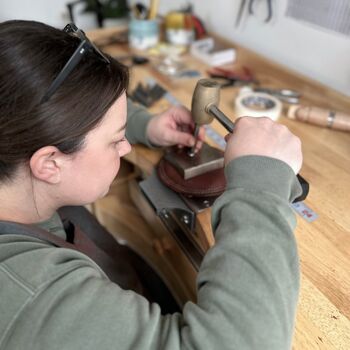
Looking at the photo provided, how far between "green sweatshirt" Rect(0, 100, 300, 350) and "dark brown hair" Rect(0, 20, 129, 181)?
0.45 ft

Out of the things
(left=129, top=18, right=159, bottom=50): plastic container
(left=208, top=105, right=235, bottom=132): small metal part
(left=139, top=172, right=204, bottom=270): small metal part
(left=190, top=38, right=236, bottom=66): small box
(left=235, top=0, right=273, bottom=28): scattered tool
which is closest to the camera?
(left=208, top=105, right=235, bottom=132): small metal part

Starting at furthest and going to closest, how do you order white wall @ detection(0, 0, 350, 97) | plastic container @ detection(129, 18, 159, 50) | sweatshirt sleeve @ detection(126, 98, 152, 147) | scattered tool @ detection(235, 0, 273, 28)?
plastic container @ detection(129, 18, 159, 50) → scattered tool @ detection(235, 0, 273, 28) → white wall @ detection(0, 0, 350, 97) → sweatshirt sleeve @ detection(126, 98, 152, 147)

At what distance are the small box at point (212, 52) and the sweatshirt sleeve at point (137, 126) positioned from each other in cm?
48

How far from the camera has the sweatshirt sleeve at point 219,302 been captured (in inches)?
16.3

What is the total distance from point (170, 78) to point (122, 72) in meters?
0.61

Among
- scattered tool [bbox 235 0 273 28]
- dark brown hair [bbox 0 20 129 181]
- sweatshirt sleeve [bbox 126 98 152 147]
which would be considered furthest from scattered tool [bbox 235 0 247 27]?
dark brown hair [bbox 0 20 129 181]

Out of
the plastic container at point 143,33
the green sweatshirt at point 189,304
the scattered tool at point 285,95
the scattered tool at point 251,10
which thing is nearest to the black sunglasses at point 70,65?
the green sweatshirt at point 189,304

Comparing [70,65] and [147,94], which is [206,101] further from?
[147,94]

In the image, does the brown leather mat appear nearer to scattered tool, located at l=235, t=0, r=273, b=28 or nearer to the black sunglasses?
the black sunglasses

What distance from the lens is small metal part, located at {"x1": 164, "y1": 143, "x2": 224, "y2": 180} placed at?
0.75m

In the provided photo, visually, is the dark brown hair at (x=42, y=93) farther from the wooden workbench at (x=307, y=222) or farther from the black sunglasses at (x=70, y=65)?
the wooden workbench at (x=307, y=222)

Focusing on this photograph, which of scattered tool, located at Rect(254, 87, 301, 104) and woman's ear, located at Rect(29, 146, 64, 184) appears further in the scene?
scattered tool, located at Rect(254, 87, 301, 104)

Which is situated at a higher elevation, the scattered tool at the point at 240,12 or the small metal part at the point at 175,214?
the scattered tool at the point at 240,12

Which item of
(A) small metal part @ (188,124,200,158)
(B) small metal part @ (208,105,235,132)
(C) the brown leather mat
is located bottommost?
(C) the brown leather mat
